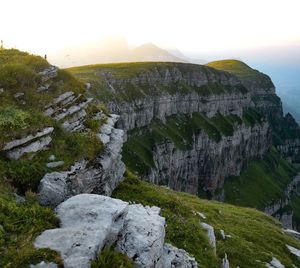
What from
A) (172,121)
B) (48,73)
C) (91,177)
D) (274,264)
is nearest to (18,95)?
(48,73)

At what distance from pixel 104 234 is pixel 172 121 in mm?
140224

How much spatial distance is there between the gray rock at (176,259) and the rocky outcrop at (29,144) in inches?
358

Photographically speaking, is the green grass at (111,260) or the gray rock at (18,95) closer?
the green grass at (111,260)

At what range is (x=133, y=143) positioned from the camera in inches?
4993

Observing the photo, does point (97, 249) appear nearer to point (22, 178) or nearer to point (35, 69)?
point (22, 178)

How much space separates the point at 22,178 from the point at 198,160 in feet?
479

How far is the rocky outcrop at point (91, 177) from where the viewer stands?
21.8m

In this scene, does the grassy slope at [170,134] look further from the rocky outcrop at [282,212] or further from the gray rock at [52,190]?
the gray rock at [52,190]

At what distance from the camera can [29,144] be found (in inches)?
968

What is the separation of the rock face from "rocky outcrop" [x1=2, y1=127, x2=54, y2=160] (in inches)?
217

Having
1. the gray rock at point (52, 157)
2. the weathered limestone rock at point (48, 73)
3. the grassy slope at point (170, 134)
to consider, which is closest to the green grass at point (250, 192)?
the grassy slope at point (170, 134)

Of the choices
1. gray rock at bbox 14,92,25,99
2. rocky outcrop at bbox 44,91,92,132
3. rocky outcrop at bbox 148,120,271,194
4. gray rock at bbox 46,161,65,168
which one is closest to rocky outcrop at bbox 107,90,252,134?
rocky outcrop at bbox 148,120,271,194

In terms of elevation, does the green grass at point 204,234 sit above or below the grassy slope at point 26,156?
below

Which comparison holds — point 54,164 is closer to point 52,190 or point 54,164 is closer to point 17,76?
point 52,190
